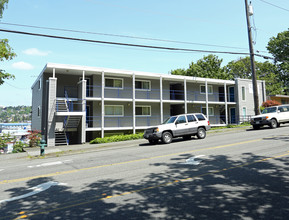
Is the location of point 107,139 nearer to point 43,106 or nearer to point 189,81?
point 43,106

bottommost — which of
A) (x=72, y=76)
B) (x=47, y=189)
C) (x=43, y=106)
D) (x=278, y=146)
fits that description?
(x=47, y=189)

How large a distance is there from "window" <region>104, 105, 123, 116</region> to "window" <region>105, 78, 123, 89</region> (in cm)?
204

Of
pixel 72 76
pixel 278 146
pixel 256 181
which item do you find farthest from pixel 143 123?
pixel 256 181

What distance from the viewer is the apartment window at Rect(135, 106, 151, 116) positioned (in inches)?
959

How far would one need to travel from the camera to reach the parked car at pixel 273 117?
18648 millimetres

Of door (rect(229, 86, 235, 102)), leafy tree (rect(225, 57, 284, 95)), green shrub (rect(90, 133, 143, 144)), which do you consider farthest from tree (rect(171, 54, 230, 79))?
green shrub (rect(90, 133, 143, 144))

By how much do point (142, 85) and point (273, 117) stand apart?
13051mm

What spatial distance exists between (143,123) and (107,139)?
6667 millimetres

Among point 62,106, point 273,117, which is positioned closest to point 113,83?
point 62,106

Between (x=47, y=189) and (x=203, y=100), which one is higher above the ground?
(x=203, y=100)

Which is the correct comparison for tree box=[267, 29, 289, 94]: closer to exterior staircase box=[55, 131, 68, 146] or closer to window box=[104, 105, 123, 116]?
window box=[104, 105, 123, 116]

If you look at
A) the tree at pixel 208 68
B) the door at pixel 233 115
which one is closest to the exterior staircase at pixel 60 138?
the door at pixel 233 115

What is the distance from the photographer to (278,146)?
10.3m

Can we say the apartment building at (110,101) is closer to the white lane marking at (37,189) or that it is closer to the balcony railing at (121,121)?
the balcony railing at (121,121)
